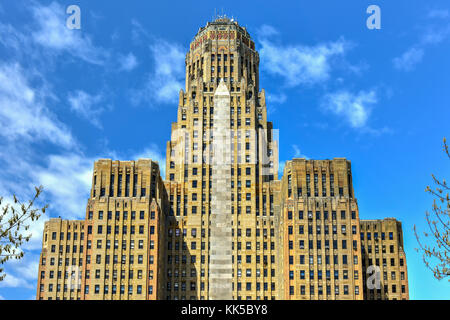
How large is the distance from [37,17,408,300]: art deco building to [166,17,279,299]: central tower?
0.89 feet

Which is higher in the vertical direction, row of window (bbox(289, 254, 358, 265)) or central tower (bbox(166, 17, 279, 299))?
central tower (bbox(166, 17, 279, 299))

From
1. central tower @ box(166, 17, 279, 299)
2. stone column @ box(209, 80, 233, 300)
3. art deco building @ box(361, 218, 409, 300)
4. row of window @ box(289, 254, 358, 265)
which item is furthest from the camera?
art deco building @ box(361, 218, 409, 300)

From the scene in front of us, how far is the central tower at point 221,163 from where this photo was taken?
501 feet

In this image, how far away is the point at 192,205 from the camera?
15962 cm

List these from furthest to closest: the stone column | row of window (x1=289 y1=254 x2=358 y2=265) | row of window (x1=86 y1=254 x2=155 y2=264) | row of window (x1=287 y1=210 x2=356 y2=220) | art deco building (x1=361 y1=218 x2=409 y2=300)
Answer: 1. art deco building (x1=361 y1=218 x2=409 y2=300)
2. row of window (x1=287 y1=210 x2=356 y2=220)
3. row of window (x1=86 y1=254 x2=155 y2=264)
4. row of window (x1=289 y1=254 x2=358 y2=265)
5. the stone column

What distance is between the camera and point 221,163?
139 m

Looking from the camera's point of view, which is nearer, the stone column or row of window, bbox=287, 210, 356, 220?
the stone column

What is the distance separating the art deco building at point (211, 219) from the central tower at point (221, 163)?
0.27 meters

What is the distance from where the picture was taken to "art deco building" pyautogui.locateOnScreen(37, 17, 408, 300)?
14062 centimetres

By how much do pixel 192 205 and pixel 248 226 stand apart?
48.3ft

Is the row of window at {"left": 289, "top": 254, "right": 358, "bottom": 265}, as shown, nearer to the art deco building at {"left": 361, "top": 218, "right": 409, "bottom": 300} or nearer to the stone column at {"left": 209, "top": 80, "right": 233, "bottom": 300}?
the art deco building at {"left": 361, "top": 218, "right": 409, "bottom": 300}

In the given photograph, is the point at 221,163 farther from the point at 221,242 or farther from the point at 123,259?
the point at 221,242

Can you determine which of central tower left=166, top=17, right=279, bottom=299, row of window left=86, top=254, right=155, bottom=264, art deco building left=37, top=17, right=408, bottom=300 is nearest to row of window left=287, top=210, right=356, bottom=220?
art deco building left=37, top=17, right=408, bottom=300

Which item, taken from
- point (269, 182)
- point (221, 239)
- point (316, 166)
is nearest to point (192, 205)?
point (269, 182)
